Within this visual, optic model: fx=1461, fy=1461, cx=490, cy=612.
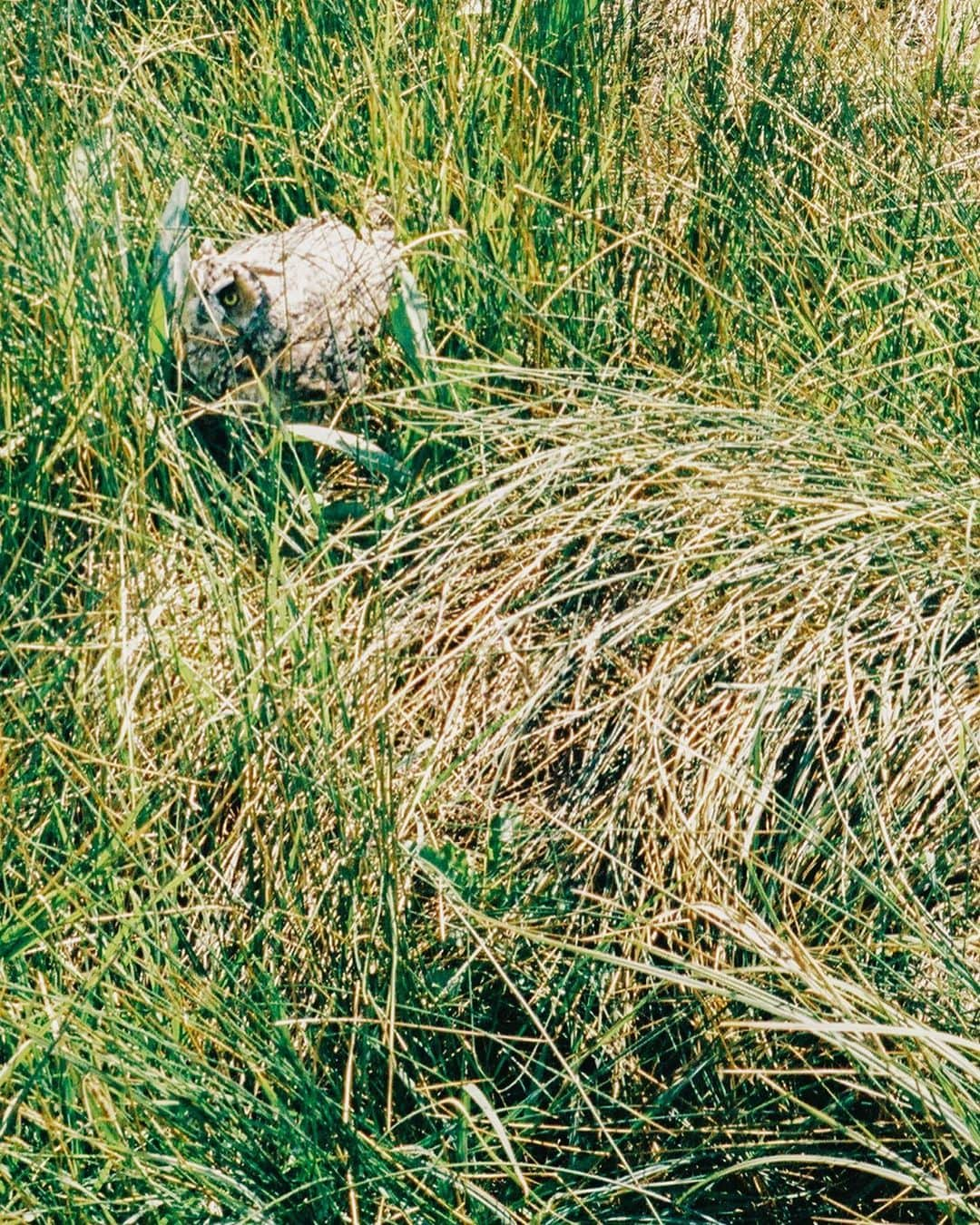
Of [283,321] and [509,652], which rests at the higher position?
[283,321]

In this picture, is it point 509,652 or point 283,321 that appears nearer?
point 509,652

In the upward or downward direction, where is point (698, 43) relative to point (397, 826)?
upward

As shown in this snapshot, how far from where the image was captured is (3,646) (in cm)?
159

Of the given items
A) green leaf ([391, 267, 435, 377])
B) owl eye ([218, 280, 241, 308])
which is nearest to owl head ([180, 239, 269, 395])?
owl eye ([218, 280, 241, 308])

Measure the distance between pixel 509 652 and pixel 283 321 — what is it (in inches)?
24.2

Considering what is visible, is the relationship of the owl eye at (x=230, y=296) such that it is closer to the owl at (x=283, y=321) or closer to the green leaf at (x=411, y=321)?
the owl at (x=283, y=321)

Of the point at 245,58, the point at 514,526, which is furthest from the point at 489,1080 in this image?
the point at 245,58

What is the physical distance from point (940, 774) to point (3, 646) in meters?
0.99

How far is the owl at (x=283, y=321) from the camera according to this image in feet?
6.31

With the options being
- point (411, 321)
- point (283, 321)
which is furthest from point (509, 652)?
point (283, 321)

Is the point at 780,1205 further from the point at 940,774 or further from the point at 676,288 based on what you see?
the point at 676,288

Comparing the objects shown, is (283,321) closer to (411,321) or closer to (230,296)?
(230,296)

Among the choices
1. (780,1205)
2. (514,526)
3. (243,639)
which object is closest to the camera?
(780,1205)

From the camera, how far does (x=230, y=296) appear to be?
1936 millimetres
